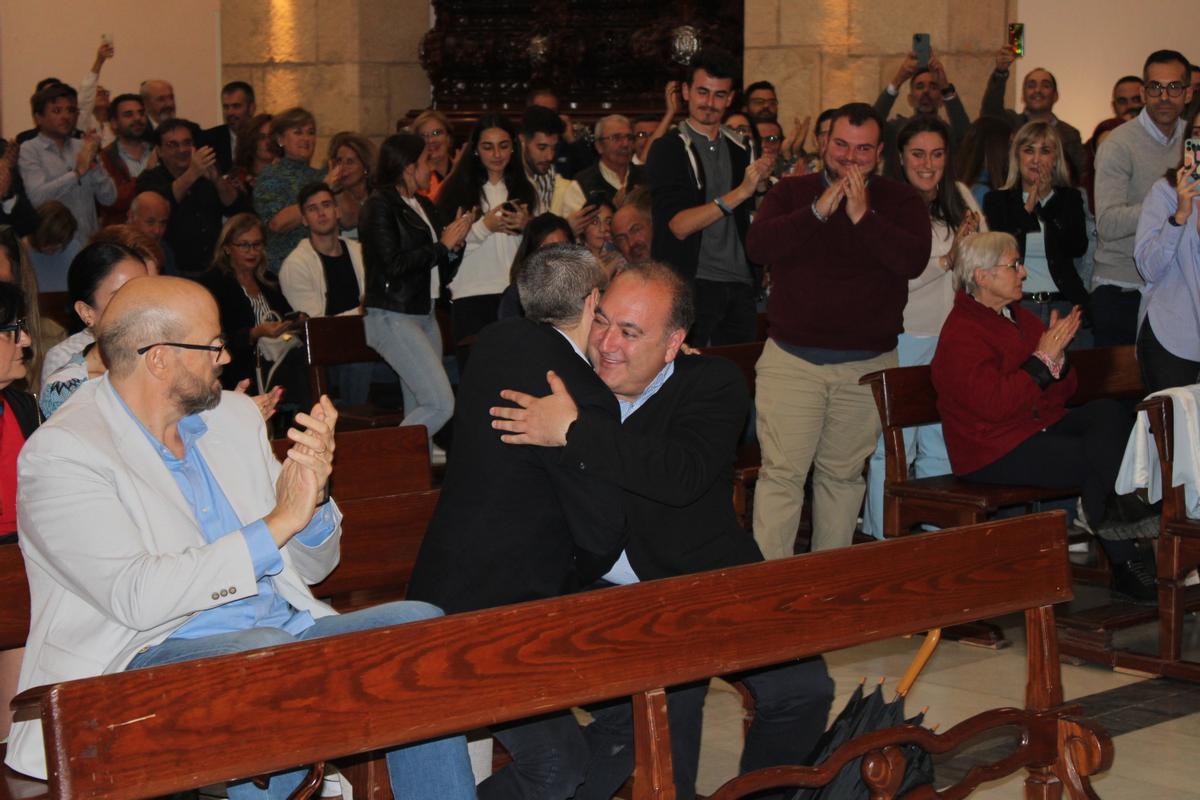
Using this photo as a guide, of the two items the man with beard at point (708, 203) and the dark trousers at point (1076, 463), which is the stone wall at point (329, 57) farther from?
the dark trousers at point (1076, 463)

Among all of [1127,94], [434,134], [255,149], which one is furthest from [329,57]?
[1127,94]

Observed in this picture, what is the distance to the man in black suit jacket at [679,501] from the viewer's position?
11.1 ft

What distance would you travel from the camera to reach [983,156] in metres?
7.48

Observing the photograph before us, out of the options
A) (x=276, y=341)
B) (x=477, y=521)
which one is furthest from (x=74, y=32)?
(x=477, y=521)

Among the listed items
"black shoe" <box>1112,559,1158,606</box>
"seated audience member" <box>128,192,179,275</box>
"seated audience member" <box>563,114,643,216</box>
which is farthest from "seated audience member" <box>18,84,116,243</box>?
"black shoe" <box>1112,559,1158,606</box>

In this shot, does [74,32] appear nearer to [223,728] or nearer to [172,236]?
[172,236]

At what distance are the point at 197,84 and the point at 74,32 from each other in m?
1.14

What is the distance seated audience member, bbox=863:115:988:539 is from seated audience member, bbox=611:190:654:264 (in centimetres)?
134

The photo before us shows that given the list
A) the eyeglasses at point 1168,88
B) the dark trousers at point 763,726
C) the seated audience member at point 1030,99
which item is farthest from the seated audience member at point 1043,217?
the dark trousers at point 763,726

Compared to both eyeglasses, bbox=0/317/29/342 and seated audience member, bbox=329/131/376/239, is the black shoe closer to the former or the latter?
eyeglasses, bbox=0/317/29/342

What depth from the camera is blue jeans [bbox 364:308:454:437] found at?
7.05m

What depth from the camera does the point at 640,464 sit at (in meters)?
3.18

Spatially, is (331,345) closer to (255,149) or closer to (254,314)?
(254,314)

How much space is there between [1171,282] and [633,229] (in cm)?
253
